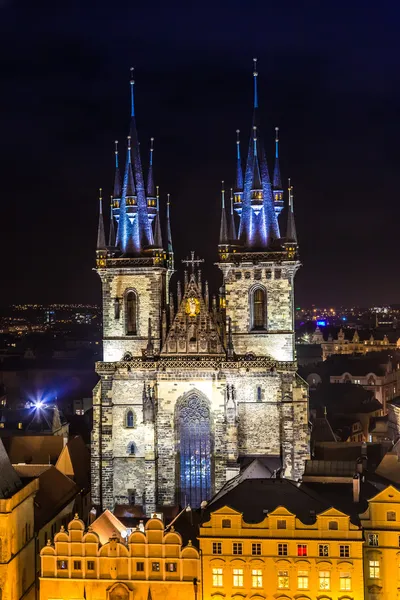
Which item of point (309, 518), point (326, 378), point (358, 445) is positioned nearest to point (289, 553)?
point (309, 518)

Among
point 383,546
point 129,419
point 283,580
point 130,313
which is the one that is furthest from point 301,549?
point 130,313

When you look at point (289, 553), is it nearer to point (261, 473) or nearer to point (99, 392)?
point (261, 473)

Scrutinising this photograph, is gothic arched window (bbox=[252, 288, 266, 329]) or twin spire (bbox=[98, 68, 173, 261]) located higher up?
twin spire (bbox=[98, 68, 173, 261])

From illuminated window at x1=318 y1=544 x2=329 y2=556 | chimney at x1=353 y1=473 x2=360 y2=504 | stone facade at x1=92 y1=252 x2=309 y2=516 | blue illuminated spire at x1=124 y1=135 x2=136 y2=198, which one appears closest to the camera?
illuminated window at x1=318 y1=544 x2=329 y2=556

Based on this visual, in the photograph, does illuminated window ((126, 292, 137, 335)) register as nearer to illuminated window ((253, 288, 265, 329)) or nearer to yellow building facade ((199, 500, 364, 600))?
illuminated window ((253, 288, 265, 329))

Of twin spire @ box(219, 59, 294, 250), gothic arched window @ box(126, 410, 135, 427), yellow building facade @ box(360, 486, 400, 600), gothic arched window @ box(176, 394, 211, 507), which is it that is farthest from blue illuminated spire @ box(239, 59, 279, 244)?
yellow building facade @ box(360, 486, 400, 600)

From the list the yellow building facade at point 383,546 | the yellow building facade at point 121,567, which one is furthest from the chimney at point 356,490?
the yellow building facade at point 121,567

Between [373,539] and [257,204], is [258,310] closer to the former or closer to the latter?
[257,204]
